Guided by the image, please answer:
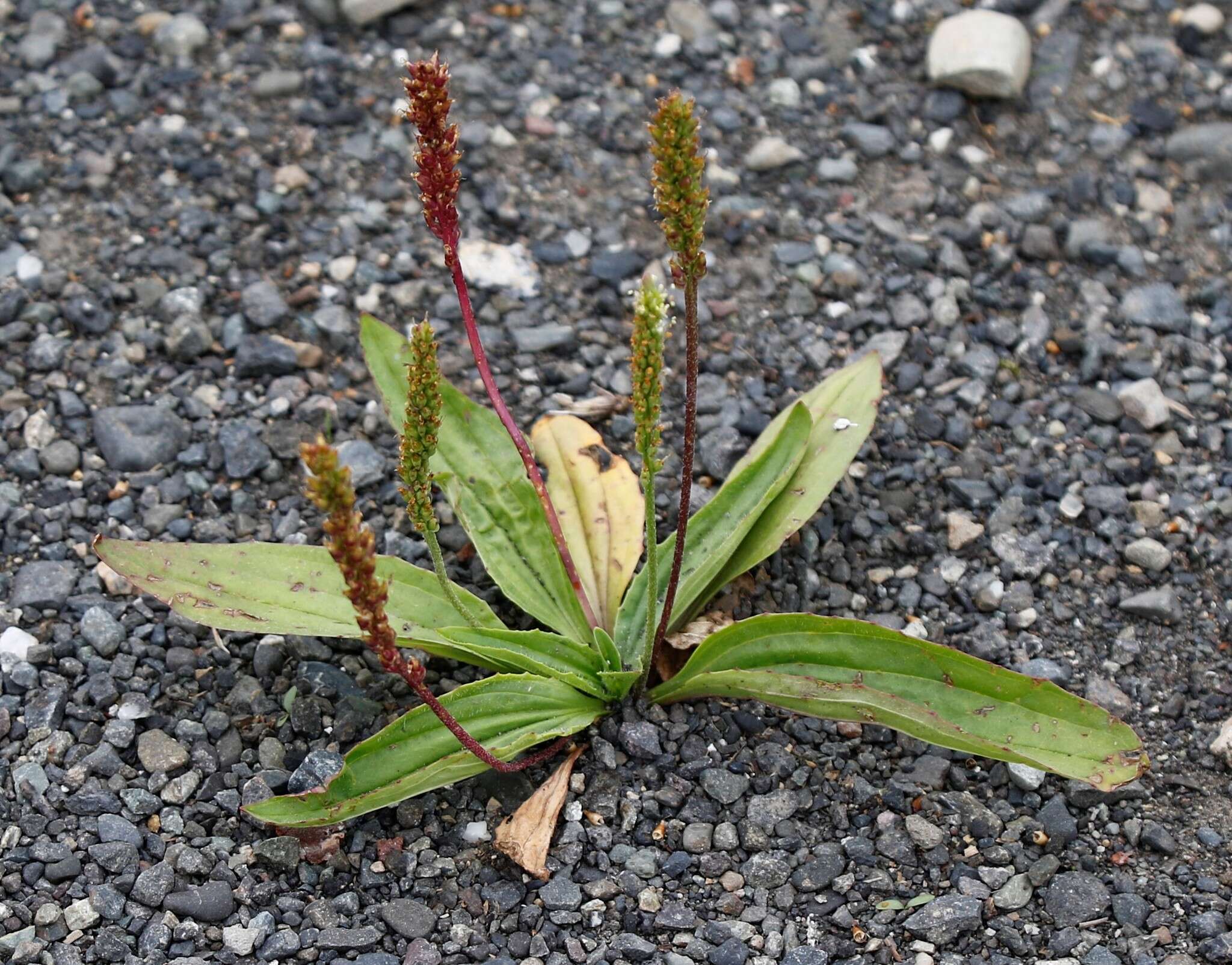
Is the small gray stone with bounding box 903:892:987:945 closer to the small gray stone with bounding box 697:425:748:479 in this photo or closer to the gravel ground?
the gravel ground

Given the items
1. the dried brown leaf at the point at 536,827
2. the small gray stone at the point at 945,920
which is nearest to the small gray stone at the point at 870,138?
the dried brown leaf at the point at 536,827

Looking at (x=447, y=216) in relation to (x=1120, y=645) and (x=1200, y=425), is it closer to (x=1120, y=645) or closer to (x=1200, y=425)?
(x=1120, y=645)

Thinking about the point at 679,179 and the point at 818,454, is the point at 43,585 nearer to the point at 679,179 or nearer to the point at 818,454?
the point at 818,454

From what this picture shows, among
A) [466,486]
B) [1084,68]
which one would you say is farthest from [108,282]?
[1084,68]

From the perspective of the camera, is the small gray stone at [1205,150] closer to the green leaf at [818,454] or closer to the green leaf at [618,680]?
the green leaf at [818,454]

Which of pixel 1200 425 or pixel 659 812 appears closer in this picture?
pixel 659 812

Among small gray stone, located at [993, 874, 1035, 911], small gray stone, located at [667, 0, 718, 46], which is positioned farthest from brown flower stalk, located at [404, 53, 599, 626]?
small gray stone, located at [667, 0, 718, 46]
